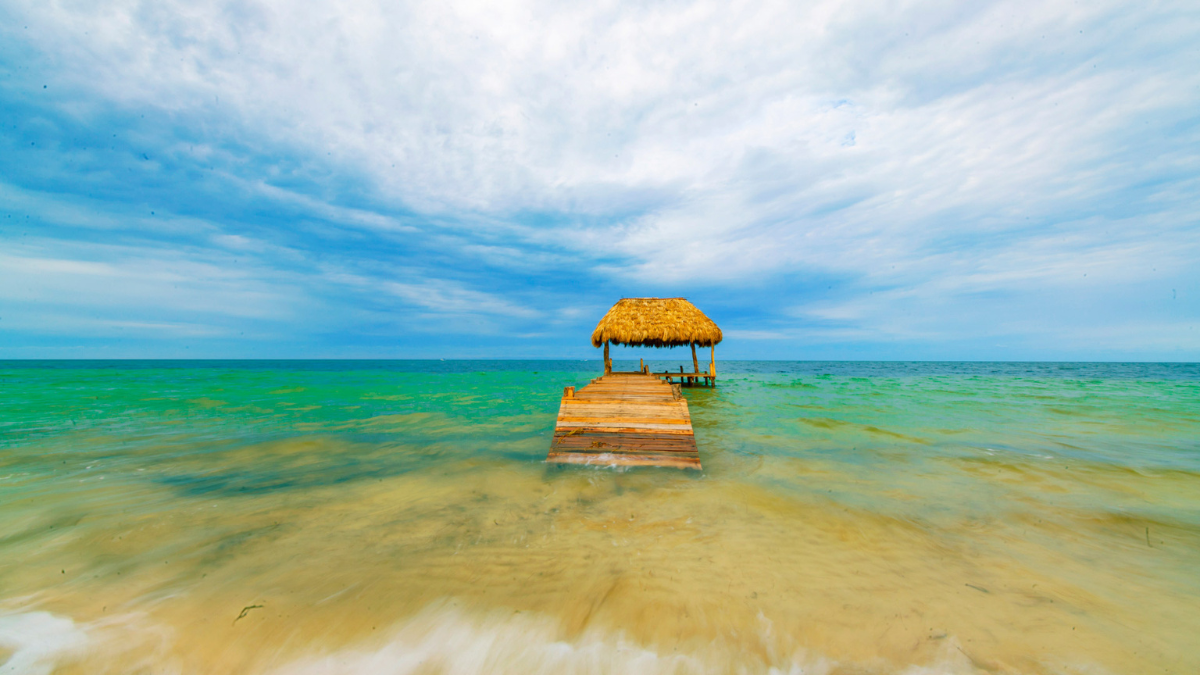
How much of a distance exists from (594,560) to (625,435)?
3987 millimetres

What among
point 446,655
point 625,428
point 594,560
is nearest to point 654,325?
point 625,428

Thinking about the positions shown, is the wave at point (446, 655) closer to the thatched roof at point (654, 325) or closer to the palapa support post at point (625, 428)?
the palapa support post at point (625, 428)

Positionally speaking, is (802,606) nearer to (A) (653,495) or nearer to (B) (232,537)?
(A) (653,495)

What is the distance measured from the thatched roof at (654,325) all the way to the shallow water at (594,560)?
33.0 ft

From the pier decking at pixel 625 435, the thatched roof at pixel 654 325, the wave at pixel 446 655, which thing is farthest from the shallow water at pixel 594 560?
the thatched roof at pixel 654 325

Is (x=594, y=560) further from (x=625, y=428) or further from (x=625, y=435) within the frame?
(x=625, y=428)

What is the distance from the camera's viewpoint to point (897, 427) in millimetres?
12219

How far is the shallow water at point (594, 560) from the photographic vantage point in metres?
3.09

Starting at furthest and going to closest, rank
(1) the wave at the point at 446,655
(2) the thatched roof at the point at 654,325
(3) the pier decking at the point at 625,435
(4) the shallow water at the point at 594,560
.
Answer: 1. (2) the thatched roof at the point at 654,325
2. (3) the pier decking at the point at 625,435
3. (4) the shallow water at the point at 594,560
4. (1) the wave at the point at 446,655

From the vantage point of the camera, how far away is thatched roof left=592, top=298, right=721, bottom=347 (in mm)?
19203

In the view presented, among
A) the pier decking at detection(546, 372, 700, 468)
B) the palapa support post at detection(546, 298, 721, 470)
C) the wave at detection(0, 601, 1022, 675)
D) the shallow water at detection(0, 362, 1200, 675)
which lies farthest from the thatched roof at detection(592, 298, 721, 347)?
the wave at detection(0, 601, 1022, 675)

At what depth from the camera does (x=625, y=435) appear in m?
8.34

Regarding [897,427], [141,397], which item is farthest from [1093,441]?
[141,397]

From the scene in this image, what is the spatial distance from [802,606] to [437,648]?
3027 millimetres
